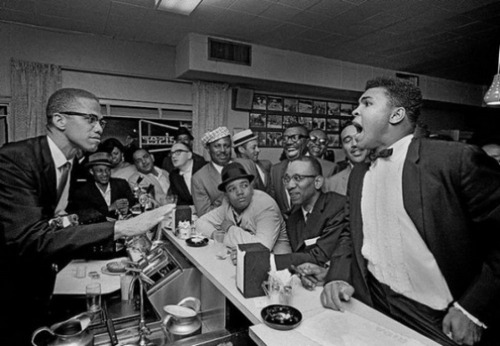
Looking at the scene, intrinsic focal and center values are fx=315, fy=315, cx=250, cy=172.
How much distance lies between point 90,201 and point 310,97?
4.15 metres

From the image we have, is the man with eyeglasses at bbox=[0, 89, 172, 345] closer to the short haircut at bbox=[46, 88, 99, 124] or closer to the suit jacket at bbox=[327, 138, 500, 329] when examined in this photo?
the short haircut at bbox=[46, 88, 99, 124]

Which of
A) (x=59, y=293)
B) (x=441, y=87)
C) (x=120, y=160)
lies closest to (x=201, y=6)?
(x=120, y=160)

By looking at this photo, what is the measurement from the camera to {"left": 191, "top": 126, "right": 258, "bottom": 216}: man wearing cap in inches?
123

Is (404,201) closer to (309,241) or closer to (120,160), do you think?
(309,241)

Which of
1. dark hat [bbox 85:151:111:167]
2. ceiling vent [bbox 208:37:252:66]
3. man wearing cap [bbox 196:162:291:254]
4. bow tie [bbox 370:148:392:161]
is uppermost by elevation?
ceiling vent [bbox 208:37:252:66]

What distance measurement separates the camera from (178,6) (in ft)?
10.6

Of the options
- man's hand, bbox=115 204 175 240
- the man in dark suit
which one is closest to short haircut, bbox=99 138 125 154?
man's hand, bbox=115 204 175 240

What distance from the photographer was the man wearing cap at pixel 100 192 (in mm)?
3088

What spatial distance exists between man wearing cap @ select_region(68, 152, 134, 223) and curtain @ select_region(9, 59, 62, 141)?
1279 mm

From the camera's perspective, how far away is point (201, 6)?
337cm

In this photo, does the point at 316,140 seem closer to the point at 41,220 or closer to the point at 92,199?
the point at 92,199

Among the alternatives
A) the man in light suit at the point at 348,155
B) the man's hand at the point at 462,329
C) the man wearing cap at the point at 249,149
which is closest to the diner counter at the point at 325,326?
the man's hand at the point at 462,329

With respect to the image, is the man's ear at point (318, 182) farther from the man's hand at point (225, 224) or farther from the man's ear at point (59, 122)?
the man's ear at point (59, 122)

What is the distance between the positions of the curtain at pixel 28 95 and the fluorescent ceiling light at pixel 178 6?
1.80 metres
